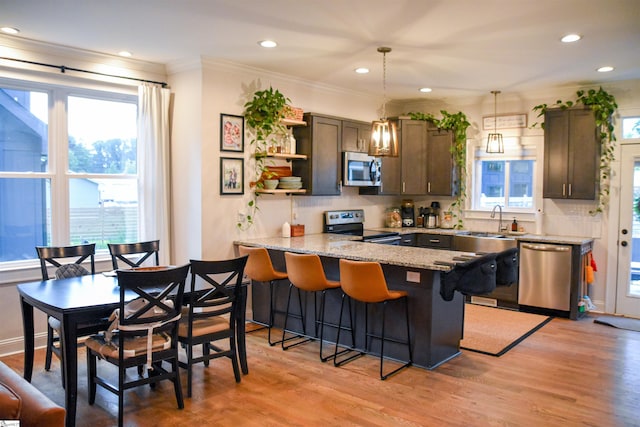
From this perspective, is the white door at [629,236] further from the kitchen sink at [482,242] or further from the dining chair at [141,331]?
the dining chair at [141,331]

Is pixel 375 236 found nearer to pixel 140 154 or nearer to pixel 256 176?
pixel 256 176

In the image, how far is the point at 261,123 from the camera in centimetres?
534

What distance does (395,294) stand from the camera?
3891 millimetres

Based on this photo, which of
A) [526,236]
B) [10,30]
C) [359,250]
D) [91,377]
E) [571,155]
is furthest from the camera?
[526,236]

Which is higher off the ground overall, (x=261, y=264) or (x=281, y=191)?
(x=281, y=191)

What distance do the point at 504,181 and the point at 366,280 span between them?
3759 mm

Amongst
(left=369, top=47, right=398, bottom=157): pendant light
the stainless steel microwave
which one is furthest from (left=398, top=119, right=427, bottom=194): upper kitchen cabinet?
(left=369, top=47, right=398, bottom=157): pendant light

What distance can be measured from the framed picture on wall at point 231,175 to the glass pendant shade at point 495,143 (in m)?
3.38

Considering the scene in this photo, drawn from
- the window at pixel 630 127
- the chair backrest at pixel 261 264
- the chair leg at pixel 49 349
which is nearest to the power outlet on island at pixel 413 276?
the chair backrest at pixel 261 264

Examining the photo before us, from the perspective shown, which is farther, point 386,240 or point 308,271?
point 386,240

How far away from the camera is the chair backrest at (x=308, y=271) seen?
417 centimetres

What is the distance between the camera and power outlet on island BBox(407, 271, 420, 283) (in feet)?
12.9

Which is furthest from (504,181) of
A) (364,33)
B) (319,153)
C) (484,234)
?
(364,33)

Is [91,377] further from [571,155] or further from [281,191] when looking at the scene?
[571,155]
